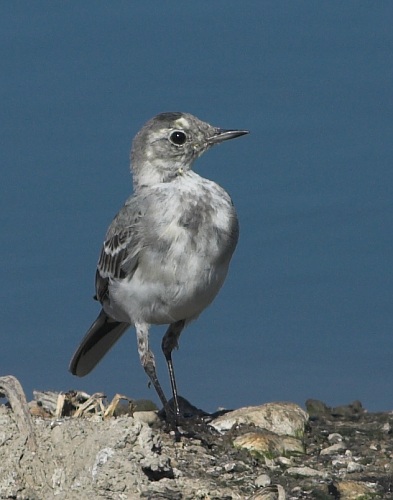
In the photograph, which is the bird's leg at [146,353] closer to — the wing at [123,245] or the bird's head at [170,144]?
the wing at [123,245]

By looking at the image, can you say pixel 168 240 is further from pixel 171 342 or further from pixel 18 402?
pixel 18 402

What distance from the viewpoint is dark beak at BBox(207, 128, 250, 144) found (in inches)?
408

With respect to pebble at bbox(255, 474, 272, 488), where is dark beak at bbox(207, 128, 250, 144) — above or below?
above

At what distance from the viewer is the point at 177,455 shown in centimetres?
883

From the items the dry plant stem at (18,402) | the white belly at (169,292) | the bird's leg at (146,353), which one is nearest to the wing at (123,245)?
the white belly at (169,292)

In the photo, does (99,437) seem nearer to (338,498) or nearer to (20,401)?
(20,401)

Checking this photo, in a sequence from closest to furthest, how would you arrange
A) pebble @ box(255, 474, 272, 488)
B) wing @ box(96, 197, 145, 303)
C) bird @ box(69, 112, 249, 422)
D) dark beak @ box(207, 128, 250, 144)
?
pebble @ box(255, 474, 272, 488) < bird @ box(69, 112, 249, 422) < wing @ box(96, 197, 145, 303) < dark beak @ box(207, 128, 250, 144)

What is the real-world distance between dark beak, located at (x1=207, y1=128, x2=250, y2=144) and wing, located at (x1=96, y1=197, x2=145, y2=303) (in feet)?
2.97

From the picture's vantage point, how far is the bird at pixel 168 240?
962 centimetres

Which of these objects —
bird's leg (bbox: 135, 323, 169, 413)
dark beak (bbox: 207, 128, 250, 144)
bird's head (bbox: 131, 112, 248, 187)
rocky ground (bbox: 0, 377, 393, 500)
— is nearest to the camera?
rocky ground (bbox: 0, 377, 393, 500)

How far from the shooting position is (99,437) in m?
8.04

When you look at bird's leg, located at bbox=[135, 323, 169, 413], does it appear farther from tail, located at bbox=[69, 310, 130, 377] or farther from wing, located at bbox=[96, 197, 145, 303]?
tail, located at bbox=[69, 310, 130, 377]

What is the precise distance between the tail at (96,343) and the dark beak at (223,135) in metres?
2.17

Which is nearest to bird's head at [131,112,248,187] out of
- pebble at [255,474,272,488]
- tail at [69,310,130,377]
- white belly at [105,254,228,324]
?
white belly at [105,254,228,324]
